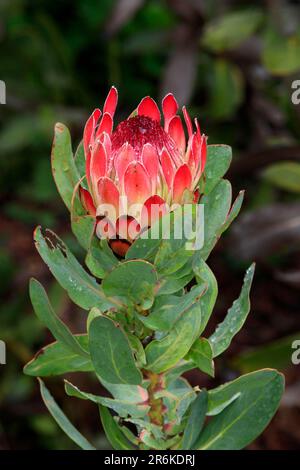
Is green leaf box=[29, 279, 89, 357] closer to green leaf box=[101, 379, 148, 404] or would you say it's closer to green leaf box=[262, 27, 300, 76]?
green leaf box=[101, 379, 148, 404]

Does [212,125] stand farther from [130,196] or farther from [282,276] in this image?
[130,196]

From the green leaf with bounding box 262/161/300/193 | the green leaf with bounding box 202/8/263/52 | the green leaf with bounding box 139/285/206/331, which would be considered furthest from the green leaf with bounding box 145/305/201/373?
the green leaf with bounding box 202/8/263/52

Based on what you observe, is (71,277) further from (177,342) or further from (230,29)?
(230,29)

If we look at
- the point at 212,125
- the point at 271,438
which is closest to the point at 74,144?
the point at 212,125

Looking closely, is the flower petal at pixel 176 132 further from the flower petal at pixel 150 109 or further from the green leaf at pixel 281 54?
the green leaf at pixel 281 54

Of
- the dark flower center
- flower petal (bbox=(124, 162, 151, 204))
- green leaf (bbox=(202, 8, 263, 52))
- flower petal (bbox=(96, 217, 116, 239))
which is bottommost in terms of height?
flower petal (bbox=(96, 217, 116, 239))
